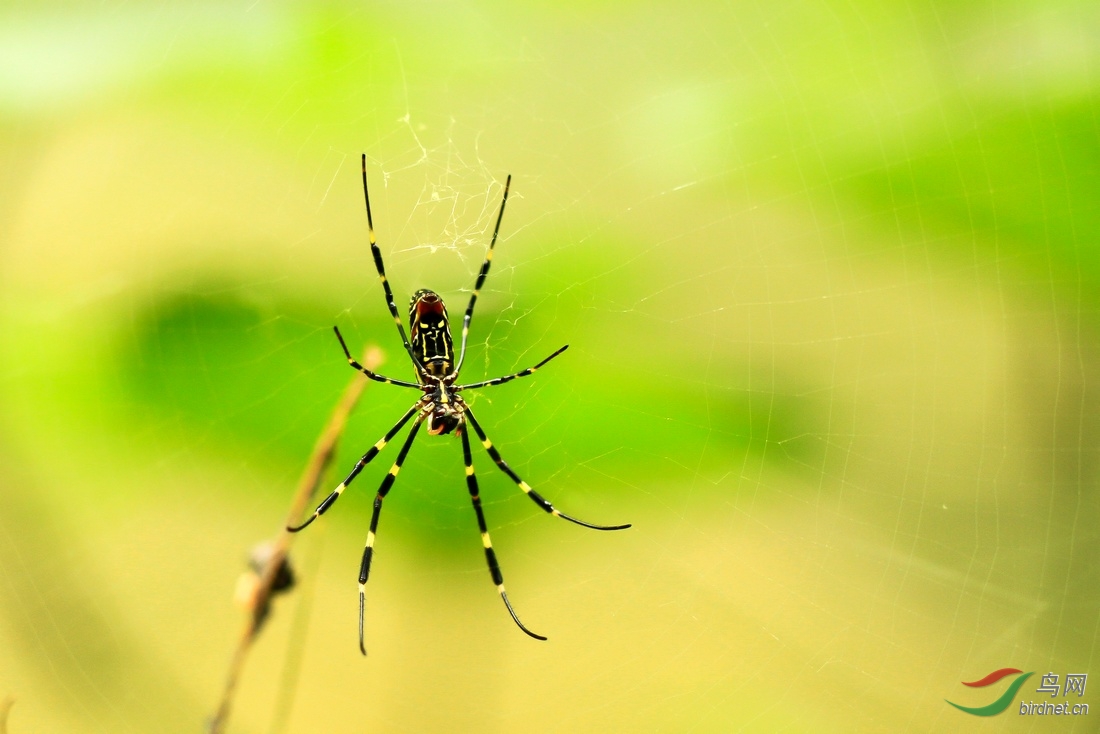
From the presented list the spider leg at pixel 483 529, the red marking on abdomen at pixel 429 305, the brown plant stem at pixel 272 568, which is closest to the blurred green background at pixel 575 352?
the spider leg at pixel 483 529

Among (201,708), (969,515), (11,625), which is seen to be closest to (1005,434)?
(969,515)

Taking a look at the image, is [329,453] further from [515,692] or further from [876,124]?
[515,692]

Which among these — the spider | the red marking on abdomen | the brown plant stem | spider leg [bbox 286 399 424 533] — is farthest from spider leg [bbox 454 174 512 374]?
the brown plant stem

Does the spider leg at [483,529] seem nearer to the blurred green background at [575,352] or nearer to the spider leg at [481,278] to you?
the blurred green background at [575,352]

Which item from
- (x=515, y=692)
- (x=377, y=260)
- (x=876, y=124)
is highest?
(x=876, y=124)

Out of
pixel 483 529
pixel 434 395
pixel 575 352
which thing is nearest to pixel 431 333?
pixel 434 395

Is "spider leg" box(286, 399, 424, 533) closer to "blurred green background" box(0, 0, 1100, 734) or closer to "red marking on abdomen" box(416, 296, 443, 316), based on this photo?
"blurred green background" box(0, 0, 1100, 734)
